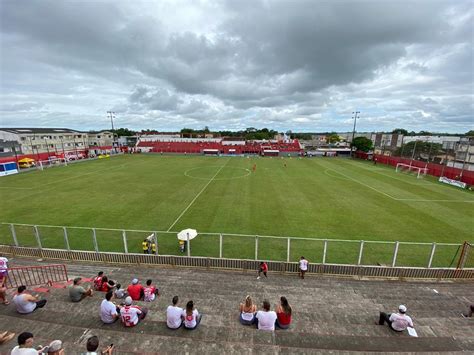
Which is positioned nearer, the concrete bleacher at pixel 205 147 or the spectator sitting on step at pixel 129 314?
the spectator sitting on step at pixel 129 314

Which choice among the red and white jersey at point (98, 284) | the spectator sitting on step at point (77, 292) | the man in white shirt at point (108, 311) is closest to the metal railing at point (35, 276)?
the red and white jersey at point (98, 284)

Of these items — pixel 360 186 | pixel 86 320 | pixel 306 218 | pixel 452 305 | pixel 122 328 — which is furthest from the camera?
pixel 360 186

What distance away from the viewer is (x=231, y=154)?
71625 mm

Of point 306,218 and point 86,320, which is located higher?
point 86,320

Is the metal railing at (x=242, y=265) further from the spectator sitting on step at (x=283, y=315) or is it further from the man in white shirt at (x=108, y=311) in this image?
the man in white shirt at (x=108, y=311)

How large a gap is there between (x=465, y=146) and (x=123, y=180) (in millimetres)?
49228

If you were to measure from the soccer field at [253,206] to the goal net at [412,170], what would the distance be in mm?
4804

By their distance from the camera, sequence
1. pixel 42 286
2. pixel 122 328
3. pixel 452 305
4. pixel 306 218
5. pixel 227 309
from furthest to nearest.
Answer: pixel 306 218
pixel 42 286
pixel 452 305
pixel 227 309
pixel 122 328

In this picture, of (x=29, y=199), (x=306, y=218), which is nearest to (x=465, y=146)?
(x=306, y=218)

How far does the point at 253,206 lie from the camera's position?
2134 cm

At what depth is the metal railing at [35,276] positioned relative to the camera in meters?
9.05

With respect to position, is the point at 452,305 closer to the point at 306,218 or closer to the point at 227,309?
the point at 227,309

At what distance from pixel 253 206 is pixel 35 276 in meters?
15.5

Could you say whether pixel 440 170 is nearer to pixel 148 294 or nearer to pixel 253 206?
pixel 253 206
